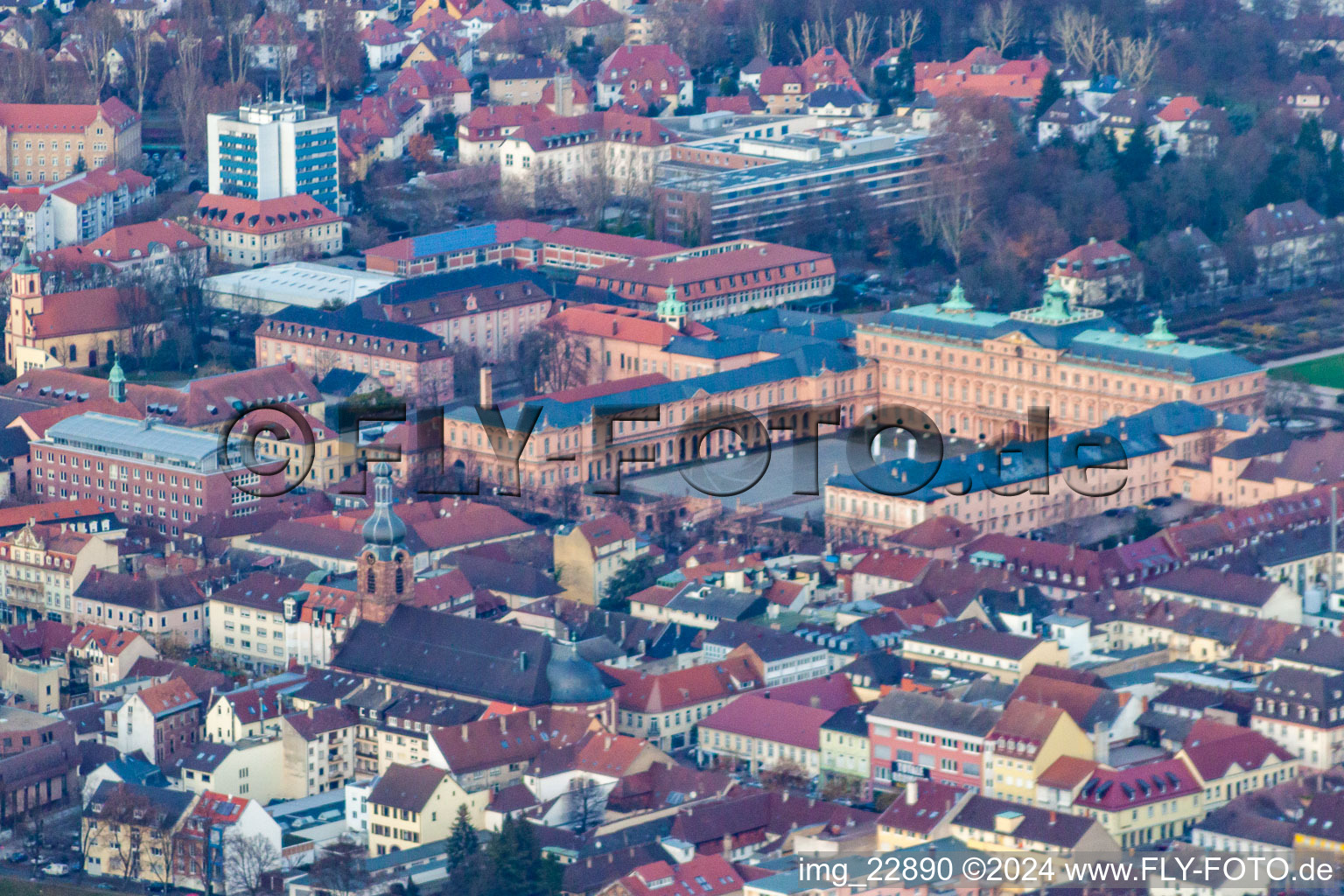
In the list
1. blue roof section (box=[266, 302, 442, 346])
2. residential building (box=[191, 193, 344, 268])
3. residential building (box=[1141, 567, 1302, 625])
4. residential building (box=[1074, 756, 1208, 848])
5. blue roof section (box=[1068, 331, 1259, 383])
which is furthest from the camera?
residential building (box=[191, 193, 344, 268])

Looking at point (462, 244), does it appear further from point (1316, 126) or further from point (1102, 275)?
point (1316, 126)

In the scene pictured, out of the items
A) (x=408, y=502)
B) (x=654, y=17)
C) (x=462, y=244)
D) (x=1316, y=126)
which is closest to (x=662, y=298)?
(x=462, y=244)

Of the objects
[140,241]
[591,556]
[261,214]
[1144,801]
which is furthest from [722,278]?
[1144,801]

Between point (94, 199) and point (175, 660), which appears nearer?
point (175, 660)

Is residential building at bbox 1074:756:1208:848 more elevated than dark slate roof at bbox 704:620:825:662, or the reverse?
residential building at bbox 1074:756:1208:848

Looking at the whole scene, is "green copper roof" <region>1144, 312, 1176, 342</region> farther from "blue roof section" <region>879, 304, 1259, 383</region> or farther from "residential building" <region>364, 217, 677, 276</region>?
"residential building" <region>364, 217, 677, 276</region>

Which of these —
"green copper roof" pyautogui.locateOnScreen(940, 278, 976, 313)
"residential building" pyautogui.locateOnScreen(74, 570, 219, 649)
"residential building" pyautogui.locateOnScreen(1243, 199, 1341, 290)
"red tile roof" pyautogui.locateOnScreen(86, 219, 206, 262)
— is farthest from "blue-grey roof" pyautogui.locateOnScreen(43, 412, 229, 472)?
"residential building" pyautogui.locateOnScreen(1243, 199, 1341, 290)

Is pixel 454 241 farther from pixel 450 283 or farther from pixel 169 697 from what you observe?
pixel 169 697
